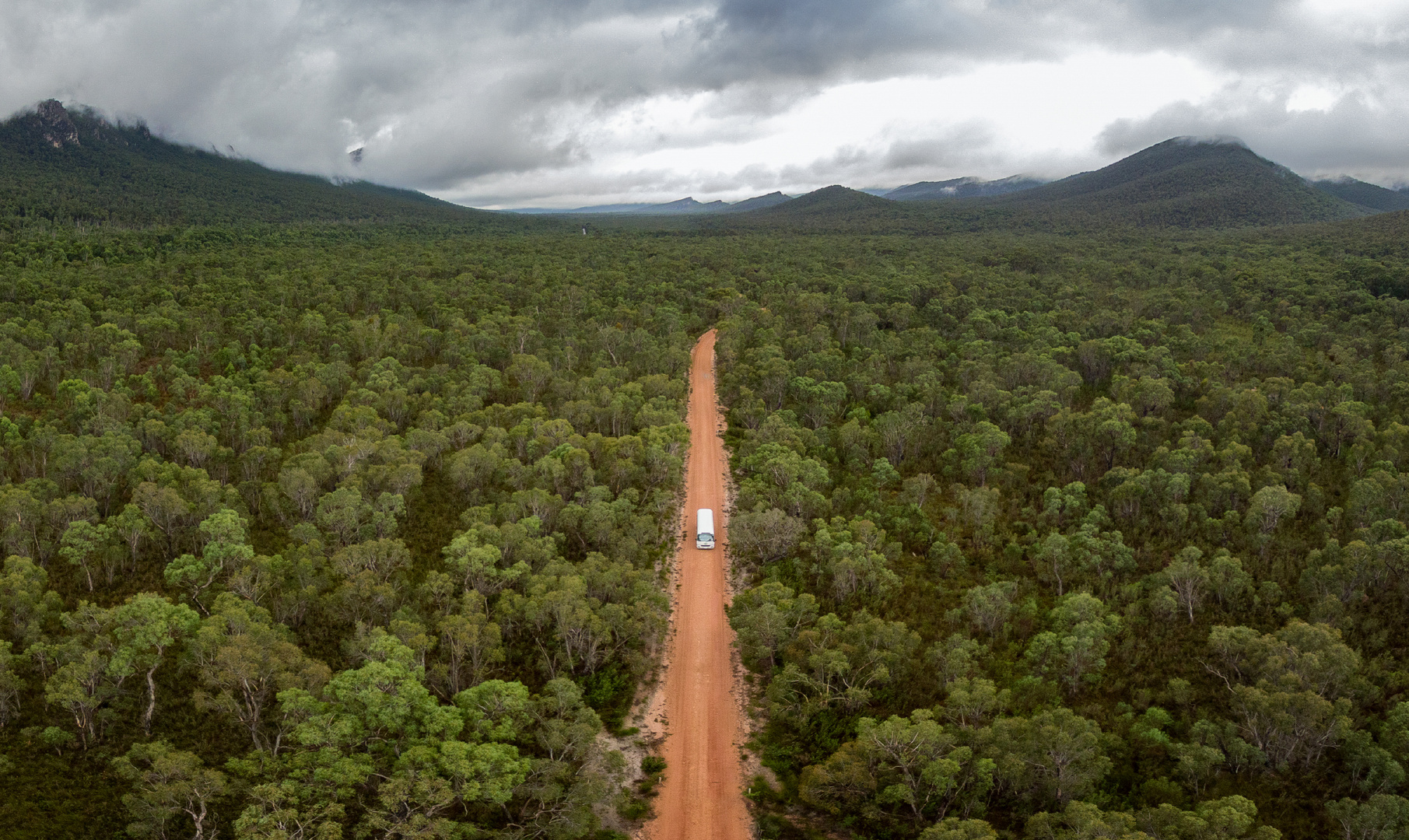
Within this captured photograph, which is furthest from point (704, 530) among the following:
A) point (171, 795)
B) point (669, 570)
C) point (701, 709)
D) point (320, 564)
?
point (171, 795)

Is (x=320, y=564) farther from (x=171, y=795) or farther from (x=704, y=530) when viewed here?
(x=704, y=530)

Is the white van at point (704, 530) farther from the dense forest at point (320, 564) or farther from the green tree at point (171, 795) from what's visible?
the green tree at point (171, 795)

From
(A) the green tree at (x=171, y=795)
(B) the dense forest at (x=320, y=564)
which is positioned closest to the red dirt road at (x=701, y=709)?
(B) the dense forest at (x=320, y=564)

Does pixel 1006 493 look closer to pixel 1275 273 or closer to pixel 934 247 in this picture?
pixel 1275 273

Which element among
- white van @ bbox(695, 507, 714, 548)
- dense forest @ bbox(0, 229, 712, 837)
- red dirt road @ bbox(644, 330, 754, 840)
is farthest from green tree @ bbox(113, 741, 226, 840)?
white van @ bbox(695, 507, 714, 548)

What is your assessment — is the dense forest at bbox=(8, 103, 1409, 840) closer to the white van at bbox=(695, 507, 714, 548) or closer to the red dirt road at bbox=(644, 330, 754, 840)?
the red dirt road at bbox=(644, 330, 754, 840)

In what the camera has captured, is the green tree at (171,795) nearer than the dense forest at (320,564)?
Yes
